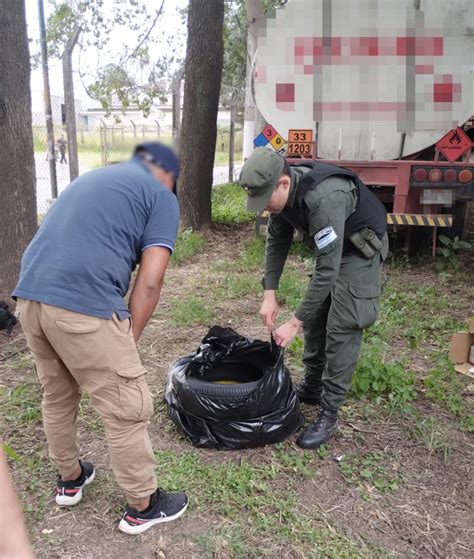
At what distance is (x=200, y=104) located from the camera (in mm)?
6859

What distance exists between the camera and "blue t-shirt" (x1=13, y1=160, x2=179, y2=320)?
182 cm

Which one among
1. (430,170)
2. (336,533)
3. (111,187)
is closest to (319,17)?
(430,170)

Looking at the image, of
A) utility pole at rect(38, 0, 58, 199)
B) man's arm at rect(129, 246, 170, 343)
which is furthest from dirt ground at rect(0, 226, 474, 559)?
utility pole at rect(38, 0, 58, 199)

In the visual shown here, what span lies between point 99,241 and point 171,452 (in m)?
1.31

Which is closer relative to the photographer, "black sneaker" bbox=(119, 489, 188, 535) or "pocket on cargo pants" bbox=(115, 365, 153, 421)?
"pocket on cargo pants" bbox=(115, 365, 153, 421)

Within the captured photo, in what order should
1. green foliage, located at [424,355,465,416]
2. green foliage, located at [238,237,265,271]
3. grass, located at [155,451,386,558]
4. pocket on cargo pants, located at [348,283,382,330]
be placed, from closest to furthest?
grass, located at [155,451,386,558], pocket on cargo pants, located at [348,283,382,330], green foliage, located at [424,355,465,416], green foliage, located at [238,237,265,271]

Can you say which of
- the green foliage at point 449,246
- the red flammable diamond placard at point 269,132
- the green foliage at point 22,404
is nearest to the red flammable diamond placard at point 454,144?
the green foliage at point 449,246

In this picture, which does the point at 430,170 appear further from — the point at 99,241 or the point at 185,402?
the point at 99,241

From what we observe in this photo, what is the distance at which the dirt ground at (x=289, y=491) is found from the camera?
2.13 meters

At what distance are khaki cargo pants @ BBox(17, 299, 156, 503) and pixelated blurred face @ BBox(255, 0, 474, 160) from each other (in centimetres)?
378

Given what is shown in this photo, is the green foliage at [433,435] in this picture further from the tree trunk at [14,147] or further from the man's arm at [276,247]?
the tree trunk at [14,147]

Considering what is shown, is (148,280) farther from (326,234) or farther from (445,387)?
(445,387)

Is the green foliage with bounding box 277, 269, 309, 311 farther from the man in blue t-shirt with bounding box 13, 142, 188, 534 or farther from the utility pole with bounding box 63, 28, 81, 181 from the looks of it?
the utility pole with bounding box 63, 28, 81, 181

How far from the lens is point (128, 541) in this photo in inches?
84.4
